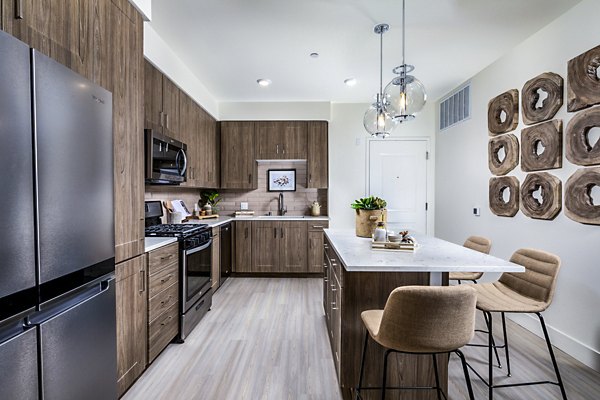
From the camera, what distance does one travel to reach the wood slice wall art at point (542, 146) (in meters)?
2.48

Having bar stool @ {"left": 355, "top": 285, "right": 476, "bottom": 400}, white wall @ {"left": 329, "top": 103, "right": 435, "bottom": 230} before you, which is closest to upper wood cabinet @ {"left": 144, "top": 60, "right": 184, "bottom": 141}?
bar stool @ {"left": 355, "top": 285, "right": 476, "bottom": 400}

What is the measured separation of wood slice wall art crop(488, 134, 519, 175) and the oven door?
3.15 meters

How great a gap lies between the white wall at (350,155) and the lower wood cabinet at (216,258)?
1.90 metres

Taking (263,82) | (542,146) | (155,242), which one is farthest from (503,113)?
(155,242)

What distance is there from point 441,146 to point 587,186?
8.44ft

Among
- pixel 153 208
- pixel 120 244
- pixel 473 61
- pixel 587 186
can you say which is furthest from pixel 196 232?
pixel 473 61

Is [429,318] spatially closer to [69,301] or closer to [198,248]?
[69,301]

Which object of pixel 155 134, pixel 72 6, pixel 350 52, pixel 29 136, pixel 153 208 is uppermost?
pixel 350 52

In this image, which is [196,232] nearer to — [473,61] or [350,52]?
[350,52]

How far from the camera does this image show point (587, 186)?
2.21m

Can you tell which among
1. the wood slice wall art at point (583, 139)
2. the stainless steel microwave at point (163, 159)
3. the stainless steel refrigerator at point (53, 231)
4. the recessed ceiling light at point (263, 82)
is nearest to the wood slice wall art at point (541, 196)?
the wood slice wall art at point (583, 139)

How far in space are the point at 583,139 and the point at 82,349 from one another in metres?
3.30

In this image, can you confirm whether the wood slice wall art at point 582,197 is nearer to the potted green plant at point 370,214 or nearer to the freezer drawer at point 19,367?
the potted green plant at point 370,214

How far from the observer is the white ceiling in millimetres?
2369
